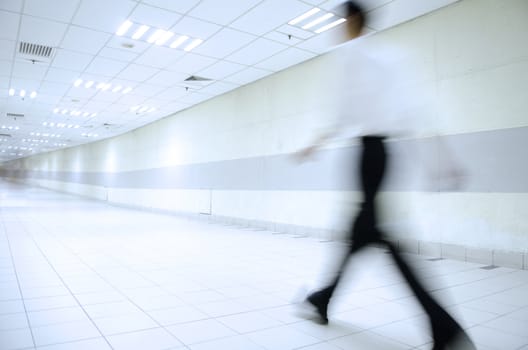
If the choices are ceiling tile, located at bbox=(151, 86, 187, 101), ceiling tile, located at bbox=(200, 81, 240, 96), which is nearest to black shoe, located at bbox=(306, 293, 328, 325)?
ceiling tile, located at bbox=(200, 81, 240, 96)

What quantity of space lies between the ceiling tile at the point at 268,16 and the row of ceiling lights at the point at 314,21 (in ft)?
0.33

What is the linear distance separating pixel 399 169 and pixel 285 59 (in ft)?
10.4

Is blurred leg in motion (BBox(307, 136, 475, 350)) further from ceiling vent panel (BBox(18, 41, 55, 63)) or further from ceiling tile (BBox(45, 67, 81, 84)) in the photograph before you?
ceiling tile (BBox(45, 67, 81, 84))

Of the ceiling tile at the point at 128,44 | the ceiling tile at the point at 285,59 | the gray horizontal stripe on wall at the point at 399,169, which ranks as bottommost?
the gray horizontal stripe on wall at the point at 399,169

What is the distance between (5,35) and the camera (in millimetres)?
5680

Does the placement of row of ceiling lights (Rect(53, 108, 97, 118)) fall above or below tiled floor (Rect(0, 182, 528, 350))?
above

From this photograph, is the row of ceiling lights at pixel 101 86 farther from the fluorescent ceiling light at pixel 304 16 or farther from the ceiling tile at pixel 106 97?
→ the fluorescent ceiling light at pixel 304 16

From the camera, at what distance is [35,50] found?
20.7 feet

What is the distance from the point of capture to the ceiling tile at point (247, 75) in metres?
7.21

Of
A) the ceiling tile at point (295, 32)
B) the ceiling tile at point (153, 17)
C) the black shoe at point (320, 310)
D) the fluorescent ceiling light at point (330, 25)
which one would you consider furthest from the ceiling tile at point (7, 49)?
the black shoe at point (320, 310)

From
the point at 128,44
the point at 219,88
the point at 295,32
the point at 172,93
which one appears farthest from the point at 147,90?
the point at 295,32

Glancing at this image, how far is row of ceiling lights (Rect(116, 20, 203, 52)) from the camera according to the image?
5.34 metres

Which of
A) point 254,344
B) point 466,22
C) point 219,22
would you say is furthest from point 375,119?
point 219,22

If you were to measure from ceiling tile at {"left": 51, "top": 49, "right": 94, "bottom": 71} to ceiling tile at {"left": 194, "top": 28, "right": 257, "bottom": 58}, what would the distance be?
86.9 inches
